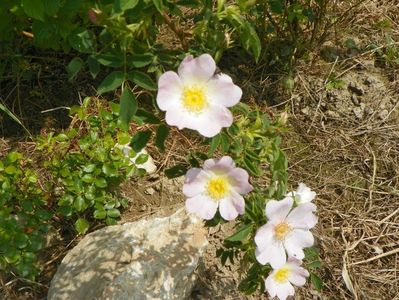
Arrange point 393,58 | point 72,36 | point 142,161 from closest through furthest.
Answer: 1. point 72,36
2. point 142,161
3. point 393,58

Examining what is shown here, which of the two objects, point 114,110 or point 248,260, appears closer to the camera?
point 248,260

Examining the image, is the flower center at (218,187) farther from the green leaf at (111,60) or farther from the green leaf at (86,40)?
the green leaf at (86,40)

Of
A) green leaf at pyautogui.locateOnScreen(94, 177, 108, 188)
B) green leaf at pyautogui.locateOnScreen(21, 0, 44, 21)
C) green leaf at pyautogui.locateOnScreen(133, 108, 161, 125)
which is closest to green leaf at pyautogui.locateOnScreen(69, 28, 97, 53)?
green leaf at pyautogui.locateOnScreen(21, 0, 44, 21)

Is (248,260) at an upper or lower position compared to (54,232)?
upper

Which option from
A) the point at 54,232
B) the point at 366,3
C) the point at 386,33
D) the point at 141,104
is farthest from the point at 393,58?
the point at 54,232

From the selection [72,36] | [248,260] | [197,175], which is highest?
[72,36]

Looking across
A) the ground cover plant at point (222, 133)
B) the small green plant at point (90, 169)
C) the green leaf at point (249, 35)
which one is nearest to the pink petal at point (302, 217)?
the ground cover plant at point (222, 133)

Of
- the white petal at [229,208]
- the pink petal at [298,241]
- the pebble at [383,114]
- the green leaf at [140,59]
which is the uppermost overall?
the green leaf at [140,59]

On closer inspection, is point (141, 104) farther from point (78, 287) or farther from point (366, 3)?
point (366, 3)
